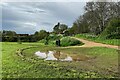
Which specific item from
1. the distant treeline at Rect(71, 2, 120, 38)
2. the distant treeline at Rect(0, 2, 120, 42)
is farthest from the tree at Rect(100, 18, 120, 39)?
the distant treeline at Rect(71, 2, 120, 38)

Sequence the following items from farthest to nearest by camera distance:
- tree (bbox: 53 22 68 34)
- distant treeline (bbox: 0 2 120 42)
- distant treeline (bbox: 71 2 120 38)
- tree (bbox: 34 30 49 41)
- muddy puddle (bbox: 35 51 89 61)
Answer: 1. tree (bbox: 53 22 68 34)
2. distant treeline (bbox: 71 2 120 38)
3. tree (bbox: 34 30 49 41)
4. distant treeline (bbox: 0 2 120 42)
5. muddy puddle (bbox: 35 51 89 61)

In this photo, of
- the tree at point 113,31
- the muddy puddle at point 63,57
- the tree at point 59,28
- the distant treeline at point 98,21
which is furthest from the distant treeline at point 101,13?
the muddy puddle at point 63,57

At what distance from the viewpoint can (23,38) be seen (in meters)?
25.8

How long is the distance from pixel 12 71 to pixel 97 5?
24869 mm

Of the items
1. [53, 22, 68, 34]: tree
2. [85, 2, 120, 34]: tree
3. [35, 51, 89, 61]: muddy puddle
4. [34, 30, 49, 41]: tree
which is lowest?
[35, 51, 89, 61]: muddy puddle

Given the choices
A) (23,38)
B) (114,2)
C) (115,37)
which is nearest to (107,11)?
(114,2)

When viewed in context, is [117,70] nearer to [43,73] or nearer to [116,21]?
[43,73]

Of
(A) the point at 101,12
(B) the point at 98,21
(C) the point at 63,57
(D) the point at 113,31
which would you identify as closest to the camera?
(C) the point at 63,57

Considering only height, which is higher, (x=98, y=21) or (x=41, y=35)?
(x=98, y=21)

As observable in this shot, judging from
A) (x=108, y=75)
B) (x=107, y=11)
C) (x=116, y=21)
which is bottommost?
(x=108, y=75)

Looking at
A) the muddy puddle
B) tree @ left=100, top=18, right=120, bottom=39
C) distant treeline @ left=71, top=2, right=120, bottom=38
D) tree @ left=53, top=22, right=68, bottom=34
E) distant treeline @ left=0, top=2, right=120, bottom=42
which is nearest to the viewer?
the muddy puddle

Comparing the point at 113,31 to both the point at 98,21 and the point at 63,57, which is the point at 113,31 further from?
the point at 63,57

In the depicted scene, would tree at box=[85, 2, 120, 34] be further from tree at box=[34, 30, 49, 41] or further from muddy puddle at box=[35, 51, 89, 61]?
muddy puddle at box=[35, 51, 89, 61]

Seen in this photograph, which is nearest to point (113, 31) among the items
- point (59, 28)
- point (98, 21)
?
point (98, 21)
